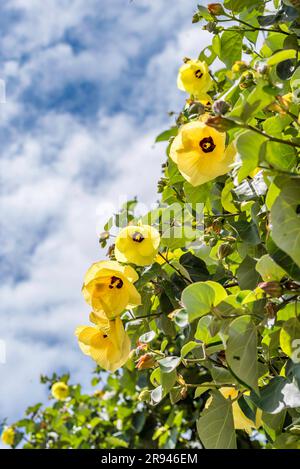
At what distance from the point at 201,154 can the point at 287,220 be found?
318 millimetres

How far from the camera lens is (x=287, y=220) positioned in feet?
2.61

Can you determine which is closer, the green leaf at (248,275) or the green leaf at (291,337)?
the green leaf at (291,337)

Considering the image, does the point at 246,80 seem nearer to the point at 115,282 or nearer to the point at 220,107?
the point at 220,107

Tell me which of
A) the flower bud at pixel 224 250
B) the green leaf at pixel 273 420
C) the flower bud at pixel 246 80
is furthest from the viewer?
the flower bud at pixel 224 250

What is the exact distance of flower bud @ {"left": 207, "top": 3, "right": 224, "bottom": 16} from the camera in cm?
147

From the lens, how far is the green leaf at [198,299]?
93 centimetres

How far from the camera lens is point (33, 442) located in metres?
3.91

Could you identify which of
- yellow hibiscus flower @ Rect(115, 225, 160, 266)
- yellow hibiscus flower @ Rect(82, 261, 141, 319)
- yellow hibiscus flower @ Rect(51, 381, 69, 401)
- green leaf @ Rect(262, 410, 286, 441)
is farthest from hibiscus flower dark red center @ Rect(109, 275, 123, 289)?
yellow hibiscus flower @ Rect(51, 381, 69, 401)

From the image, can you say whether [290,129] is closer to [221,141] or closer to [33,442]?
[221,141]

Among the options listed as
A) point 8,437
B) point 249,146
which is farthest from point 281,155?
point 8,437

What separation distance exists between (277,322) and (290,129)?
0.38 metres

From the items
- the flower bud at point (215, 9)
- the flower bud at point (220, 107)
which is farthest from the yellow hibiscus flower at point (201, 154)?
the flower bud at point (215, 9)

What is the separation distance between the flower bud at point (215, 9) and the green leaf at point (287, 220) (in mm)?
827

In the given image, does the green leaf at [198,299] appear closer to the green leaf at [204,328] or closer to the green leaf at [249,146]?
the green leaf at [204,328]
